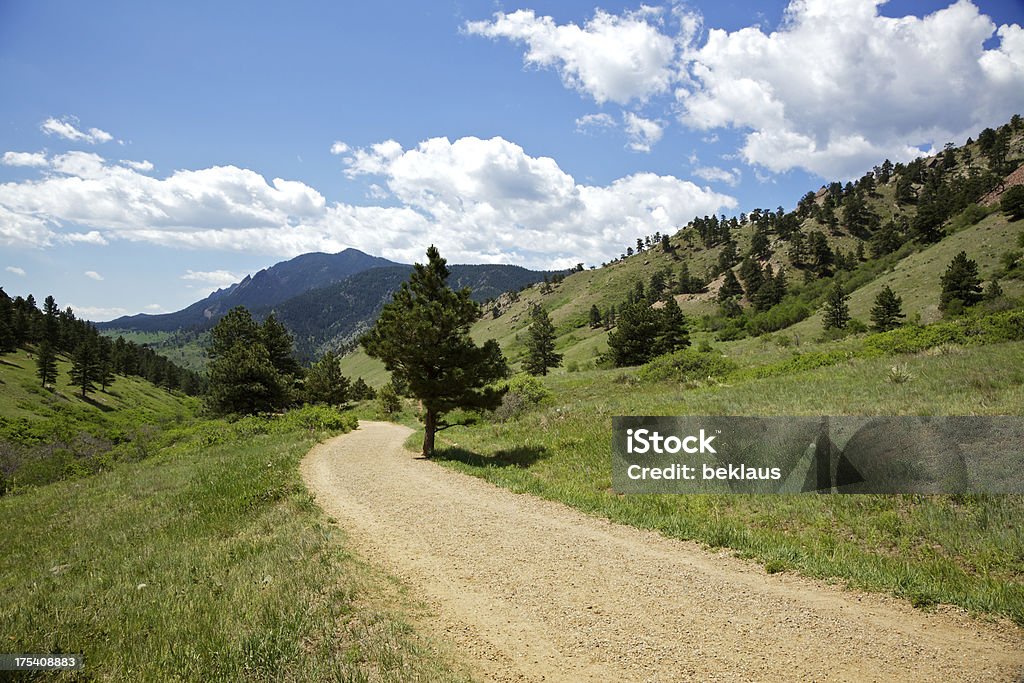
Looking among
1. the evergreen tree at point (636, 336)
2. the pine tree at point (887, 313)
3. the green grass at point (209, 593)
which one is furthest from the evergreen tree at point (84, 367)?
the pine tree at point (887, 313)

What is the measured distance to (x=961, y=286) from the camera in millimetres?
49250

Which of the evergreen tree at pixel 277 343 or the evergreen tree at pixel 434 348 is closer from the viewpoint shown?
the evergreen tree at pixel 434 348

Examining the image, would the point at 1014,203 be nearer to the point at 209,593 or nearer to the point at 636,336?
the point at 636,336

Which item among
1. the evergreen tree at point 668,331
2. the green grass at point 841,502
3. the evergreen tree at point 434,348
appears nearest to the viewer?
the green grass at point 841,502

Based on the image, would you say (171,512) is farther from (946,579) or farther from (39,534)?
(946,579)

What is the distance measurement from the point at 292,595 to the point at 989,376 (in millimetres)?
20850

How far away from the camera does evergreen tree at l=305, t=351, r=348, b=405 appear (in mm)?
61375

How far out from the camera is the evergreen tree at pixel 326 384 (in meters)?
61.4

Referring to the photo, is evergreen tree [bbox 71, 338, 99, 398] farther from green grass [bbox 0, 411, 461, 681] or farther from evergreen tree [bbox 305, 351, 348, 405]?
green grass [bbox 0, 411, 461, 681]

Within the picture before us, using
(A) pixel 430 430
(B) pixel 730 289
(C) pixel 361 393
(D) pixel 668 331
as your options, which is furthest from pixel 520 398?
(B) pixel 730 289

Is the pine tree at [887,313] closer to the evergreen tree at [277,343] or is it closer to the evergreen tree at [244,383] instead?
the evergreen tree at [244,383]

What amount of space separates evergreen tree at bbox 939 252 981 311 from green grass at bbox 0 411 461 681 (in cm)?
6132

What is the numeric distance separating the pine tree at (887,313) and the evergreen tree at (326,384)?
220ft

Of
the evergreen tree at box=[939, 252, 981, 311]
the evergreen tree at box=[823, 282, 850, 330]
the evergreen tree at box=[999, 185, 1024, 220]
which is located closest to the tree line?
the evergreen tree at box=[823, 282, 850, 330]
